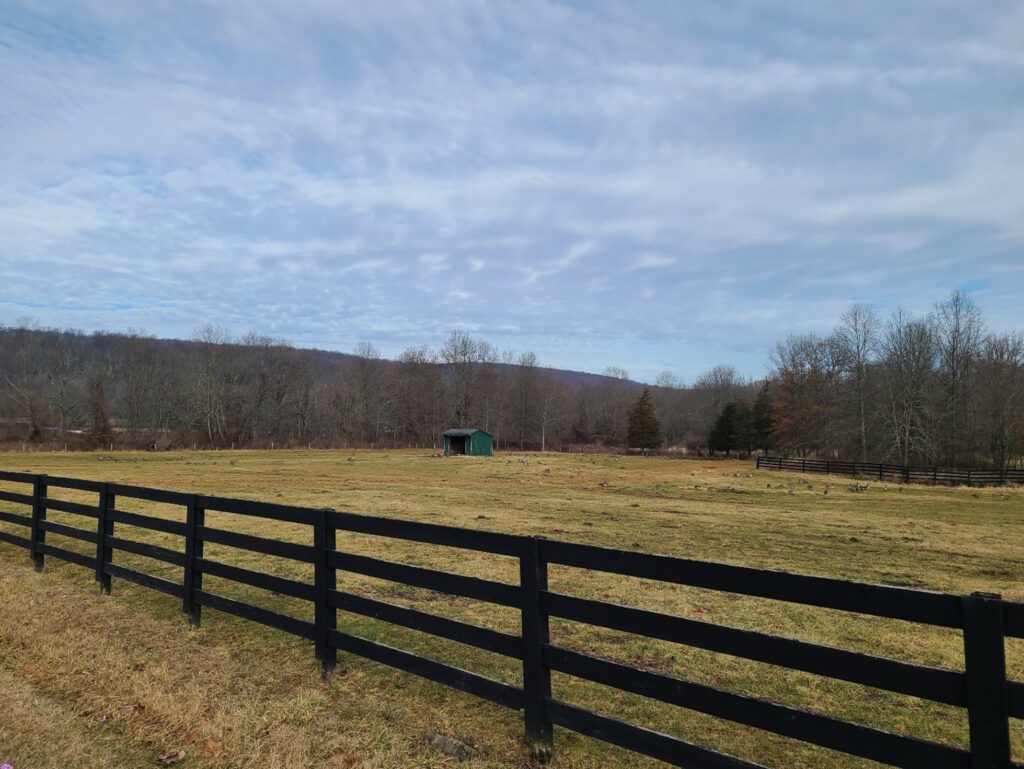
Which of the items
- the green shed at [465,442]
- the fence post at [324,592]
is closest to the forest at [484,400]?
the green shed at [465,442]

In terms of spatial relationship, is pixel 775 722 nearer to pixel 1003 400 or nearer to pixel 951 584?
pixel 951 584

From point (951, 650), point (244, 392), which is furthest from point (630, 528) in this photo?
point (244, 392)

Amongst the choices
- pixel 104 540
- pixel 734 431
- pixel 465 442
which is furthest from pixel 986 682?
Answer: pixel 734 431

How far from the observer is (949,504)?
2658cm

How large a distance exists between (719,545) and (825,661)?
10855 millimetres

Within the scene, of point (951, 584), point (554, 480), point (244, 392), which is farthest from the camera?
point (244, 392)

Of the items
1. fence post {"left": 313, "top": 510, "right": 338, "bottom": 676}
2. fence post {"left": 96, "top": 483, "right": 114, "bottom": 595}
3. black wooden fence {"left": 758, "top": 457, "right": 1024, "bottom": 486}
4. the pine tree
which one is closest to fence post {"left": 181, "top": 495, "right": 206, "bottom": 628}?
fence post {"left": 96, "top": 483, "right": 114, "bottom": 595}

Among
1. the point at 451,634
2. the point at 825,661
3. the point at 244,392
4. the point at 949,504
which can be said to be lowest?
the point at 949,504

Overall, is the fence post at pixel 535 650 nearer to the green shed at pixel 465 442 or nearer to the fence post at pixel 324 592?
the fence post at pixel 324 592

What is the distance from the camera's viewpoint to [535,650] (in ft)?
13.8

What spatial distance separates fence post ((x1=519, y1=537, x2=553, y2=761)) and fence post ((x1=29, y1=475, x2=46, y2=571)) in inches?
362

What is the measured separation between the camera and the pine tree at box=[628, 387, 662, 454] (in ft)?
317

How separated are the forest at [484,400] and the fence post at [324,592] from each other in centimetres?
5863

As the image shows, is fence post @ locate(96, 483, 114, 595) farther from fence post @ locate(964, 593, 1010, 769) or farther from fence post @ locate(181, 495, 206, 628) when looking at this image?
fence post @ locate(964, 593, 1010, 769)
